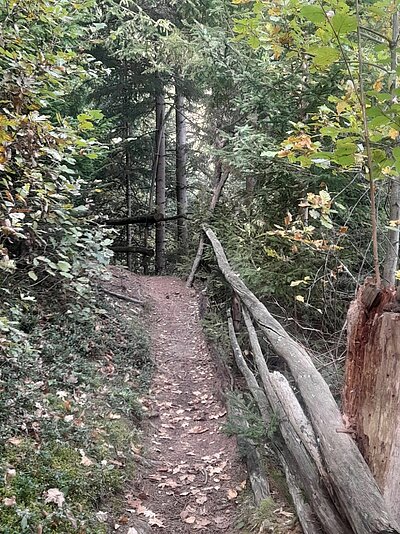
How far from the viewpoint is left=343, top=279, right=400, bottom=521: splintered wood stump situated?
2301 mm

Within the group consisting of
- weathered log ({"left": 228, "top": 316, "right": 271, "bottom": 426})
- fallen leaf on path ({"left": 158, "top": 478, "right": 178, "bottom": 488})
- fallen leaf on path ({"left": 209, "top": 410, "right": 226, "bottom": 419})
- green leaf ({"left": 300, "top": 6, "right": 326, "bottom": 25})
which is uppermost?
green leaf ({"left": 300, "top": 6, "right": 326, "bottom": 25})

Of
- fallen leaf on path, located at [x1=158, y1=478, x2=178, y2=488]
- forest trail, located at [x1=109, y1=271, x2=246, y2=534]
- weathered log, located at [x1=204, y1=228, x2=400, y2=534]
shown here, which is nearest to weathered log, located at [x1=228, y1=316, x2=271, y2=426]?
forest trail, located at [x1=109, y1=271, x2=246, y2=534]

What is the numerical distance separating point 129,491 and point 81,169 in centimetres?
734

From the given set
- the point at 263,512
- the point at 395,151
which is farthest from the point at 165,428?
the point at 395,151

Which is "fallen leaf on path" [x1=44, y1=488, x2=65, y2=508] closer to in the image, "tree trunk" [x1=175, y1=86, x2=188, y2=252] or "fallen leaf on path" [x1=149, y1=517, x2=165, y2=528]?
"fallen leaf on path" [x1=149, y1=517, x2=165, y2=528]

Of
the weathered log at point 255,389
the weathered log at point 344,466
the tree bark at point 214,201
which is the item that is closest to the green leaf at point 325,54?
the weathered log at point 344,466

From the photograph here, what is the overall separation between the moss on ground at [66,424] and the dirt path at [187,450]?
1.08 ft

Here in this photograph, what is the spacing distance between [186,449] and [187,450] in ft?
0.10

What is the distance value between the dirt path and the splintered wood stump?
2160 mm

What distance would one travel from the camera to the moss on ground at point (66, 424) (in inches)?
137

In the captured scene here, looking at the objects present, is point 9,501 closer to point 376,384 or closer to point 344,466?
point 344,466

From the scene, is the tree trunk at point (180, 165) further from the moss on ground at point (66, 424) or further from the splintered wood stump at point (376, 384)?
the splintered wood stump at point (376, 384)

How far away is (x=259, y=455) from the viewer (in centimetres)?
Answer: 445

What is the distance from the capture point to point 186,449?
5.44 meters
